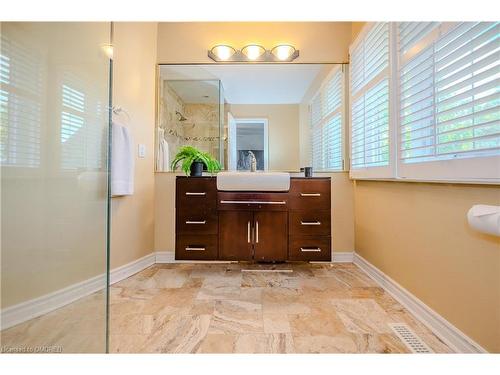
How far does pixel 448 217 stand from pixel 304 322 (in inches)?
36.1

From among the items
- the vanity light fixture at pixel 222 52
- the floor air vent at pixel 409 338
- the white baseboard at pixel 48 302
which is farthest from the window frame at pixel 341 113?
the white baseboard at pixel 48 302

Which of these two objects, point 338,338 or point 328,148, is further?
point 328,148

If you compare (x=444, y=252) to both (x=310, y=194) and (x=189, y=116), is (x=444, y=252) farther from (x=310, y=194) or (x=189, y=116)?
(x=189, y=116)

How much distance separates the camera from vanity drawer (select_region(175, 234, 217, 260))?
6.80 feet

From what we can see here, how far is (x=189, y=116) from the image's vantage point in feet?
8.10

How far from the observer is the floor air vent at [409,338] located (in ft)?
3.68

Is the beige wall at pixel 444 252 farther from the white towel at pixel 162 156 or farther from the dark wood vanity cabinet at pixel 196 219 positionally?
the white towel at pixel 162 156

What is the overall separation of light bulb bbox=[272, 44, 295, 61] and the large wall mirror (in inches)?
3.2

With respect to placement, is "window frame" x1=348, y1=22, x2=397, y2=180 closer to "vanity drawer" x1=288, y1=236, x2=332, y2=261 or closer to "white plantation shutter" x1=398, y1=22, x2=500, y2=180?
"white plantation shutter" x1=398, y1=22, x2=500, y2=180

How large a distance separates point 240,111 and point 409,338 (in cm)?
219
